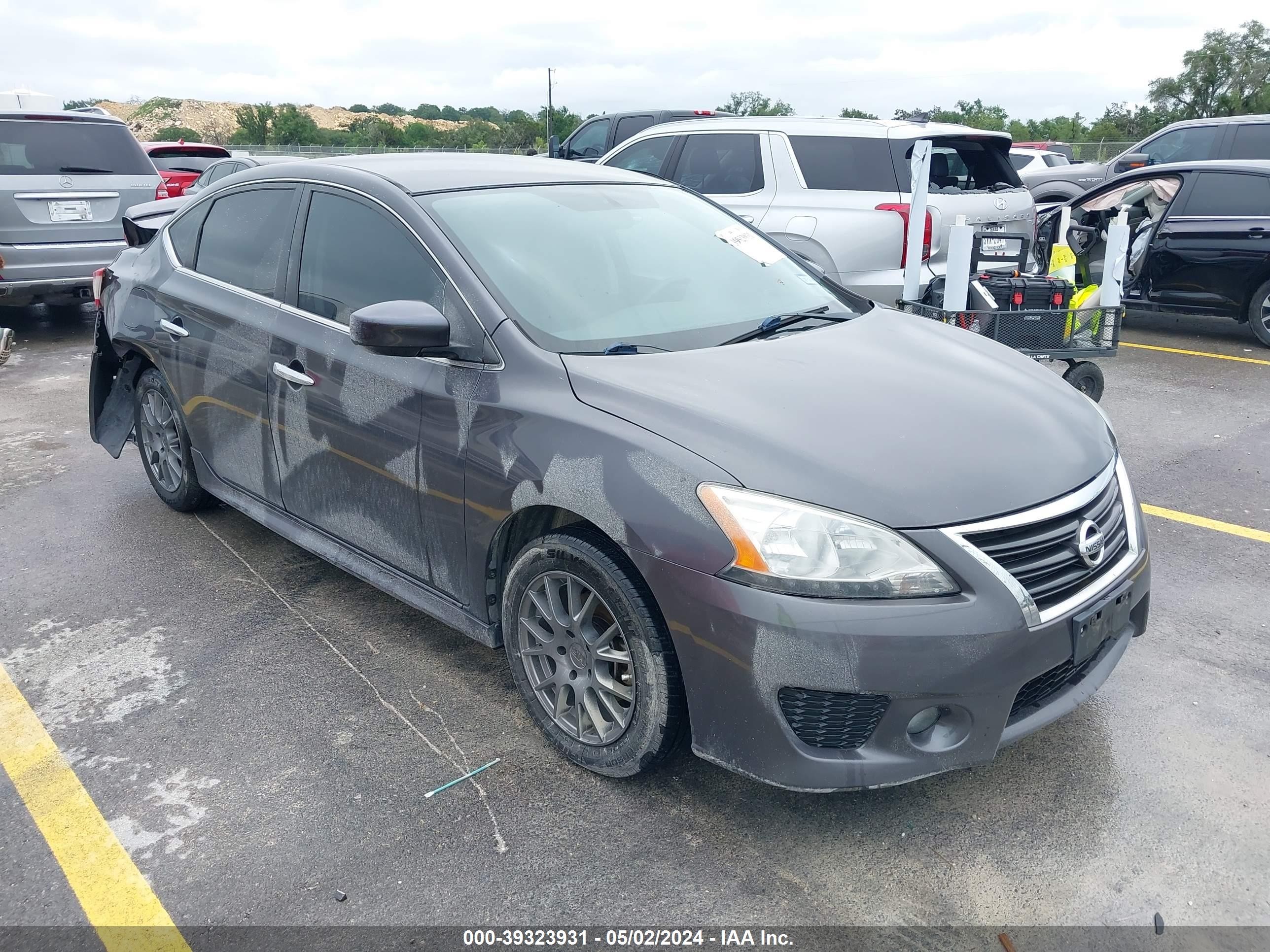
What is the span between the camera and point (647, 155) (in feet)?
29.3

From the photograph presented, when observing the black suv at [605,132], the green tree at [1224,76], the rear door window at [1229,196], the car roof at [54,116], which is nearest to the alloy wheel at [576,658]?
the rear door window at [1229,196]

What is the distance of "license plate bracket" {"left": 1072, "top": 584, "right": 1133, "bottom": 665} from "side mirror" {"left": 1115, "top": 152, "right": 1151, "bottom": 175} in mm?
11622

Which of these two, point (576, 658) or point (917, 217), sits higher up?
point (917, 217)

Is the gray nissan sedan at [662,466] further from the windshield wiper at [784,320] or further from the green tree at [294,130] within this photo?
the green tree at [294,130]

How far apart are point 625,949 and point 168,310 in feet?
11.2

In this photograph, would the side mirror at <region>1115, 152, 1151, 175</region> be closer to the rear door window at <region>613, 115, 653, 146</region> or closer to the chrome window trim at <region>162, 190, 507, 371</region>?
the rear door window at <region>613, 115, 653, 146</region>

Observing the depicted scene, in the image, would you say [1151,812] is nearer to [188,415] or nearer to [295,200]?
[295,200]

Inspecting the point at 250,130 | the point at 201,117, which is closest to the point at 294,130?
the point at 250,130

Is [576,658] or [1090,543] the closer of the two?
[1090,543]

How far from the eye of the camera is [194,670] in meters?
3.50

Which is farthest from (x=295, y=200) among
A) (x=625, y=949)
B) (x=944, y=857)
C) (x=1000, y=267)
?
(x=1000, y=267)

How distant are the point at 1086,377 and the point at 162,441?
18.5 ft

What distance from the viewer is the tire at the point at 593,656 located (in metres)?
2.59

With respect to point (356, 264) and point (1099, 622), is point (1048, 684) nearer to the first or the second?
point (1099, 622)
